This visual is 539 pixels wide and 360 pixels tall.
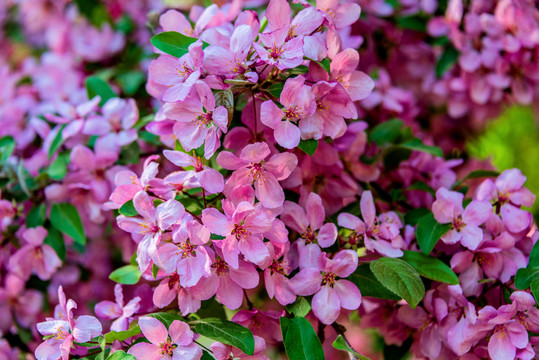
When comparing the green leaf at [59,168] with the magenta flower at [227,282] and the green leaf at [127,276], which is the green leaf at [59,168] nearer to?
the green leaf at [127,276]

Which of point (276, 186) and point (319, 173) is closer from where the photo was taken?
point (276, 186)

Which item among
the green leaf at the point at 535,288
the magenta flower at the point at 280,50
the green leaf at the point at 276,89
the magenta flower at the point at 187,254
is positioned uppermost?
the magenta flower at the point at 280,50

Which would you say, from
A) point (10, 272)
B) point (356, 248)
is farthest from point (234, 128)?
point (10, 272)

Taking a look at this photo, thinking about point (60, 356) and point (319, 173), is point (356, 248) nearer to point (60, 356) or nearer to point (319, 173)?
point (319, 173)

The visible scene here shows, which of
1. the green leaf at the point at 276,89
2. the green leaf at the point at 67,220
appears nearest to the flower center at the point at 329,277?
the green leaf at the point at 276,89

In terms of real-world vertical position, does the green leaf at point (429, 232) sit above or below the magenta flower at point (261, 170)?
below

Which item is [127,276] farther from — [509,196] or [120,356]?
[509,196]

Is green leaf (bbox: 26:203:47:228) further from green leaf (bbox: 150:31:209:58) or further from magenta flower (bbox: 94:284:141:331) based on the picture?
green leaf (bbox: 150:31:209:58)

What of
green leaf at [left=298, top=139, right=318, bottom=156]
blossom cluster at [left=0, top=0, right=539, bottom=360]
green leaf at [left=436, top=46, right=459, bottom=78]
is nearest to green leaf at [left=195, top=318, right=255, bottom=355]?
blossom cluster at [left=0, top=0, right=539, bottom=360]
